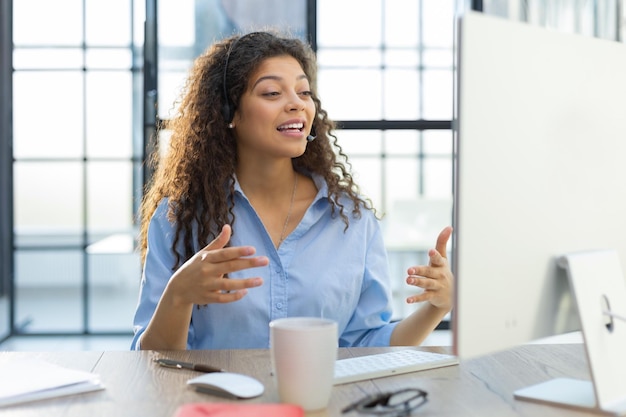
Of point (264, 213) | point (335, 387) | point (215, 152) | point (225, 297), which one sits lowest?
point (335, 387)

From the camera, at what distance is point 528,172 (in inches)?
38.6

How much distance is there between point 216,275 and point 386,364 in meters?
0.32

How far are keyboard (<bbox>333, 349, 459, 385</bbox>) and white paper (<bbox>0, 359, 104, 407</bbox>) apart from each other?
372mm

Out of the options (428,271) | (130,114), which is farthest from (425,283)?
(130,114)

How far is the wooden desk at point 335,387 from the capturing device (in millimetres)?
1064

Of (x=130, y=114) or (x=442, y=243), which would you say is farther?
(x=130, y=114)

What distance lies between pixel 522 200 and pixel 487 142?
0.11 meters

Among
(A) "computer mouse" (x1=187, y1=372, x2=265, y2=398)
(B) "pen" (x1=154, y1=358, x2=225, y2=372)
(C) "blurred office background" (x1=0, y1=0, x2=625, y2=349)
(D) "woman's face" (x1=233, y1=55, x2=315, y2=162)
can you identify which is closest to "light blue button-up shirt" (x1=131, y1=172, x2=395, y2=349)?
(D) "woman's face" (x1=233, y1=55, x2=315, y2=162)

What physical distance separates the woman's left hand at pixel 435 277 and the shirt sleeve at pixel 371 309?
0.93 feet

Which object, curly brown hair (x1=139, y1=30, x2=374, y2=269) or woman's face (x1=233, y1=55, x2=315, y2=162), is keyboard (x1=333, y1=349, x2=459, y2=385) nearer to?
curly brown hair (x1=139, y1=30, x2=374, y2=269)

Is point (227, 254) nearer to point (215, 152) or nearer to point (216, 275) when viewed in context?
point (216, 275)

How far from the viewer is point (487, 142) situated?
3.00ft

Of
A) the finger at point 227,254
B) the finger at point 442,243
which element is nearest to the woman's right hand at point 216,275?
the finger at point 227,254

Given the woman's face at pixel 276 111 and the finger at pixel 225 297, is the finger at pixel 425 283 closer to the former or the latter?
the finger at pixel 225 297
